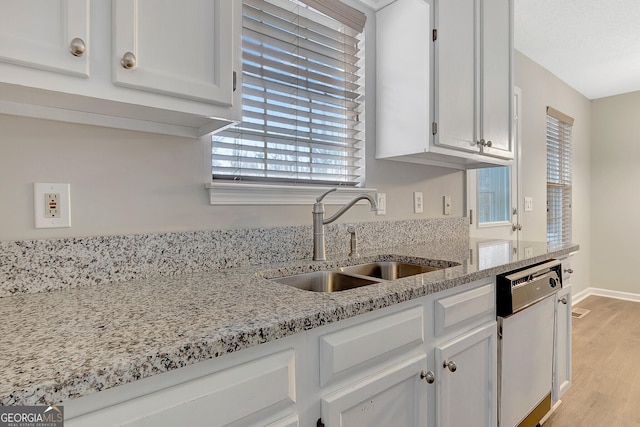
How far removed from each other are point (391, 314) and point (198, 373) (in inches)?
21.2

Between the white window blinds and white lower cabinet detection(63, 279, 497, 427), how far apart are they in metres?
0.83

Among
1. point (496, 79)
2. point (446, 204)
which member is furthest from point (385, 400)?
point (496, 79)

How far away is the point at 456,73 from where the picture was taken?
177 centimetres

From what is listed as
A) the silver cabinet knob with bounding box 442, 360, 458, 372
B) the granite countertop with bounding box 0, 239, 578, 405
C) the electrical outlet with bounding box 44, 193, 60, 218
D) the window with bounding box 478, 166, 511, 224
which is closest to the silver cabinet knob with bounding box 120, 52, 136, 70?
the electrical outlet with bounding box 44, 193, 60, 218

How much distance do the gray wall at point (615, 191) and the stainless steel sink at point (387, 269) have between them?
4.14 m

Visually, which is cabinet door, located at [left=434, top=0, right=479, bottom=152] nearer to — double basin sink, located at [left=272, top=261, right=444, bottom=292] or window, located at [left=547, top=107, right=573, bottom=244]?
double basin sink, located at [left=272, top=261, right=444, bottom=292]

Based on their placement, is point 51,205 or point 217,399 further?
point 51,205

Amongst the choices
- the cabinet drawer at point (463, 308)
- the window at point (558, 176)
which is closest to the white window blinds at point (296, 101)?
the cabinet drawer at point (463, 308)

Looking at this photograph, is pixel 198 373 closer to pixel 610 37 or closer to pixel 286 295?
pixel 286 295

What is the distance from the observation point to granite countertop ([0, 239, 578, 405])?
51cm

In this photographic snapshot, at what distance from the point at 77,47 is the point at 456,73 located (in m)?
1.60

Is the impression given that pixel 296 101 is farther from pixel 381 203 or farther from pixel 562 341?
pixel 562 341

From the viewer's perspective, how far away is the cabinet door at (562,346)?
5.98 ft

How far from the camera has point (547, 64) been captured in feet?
11.0
